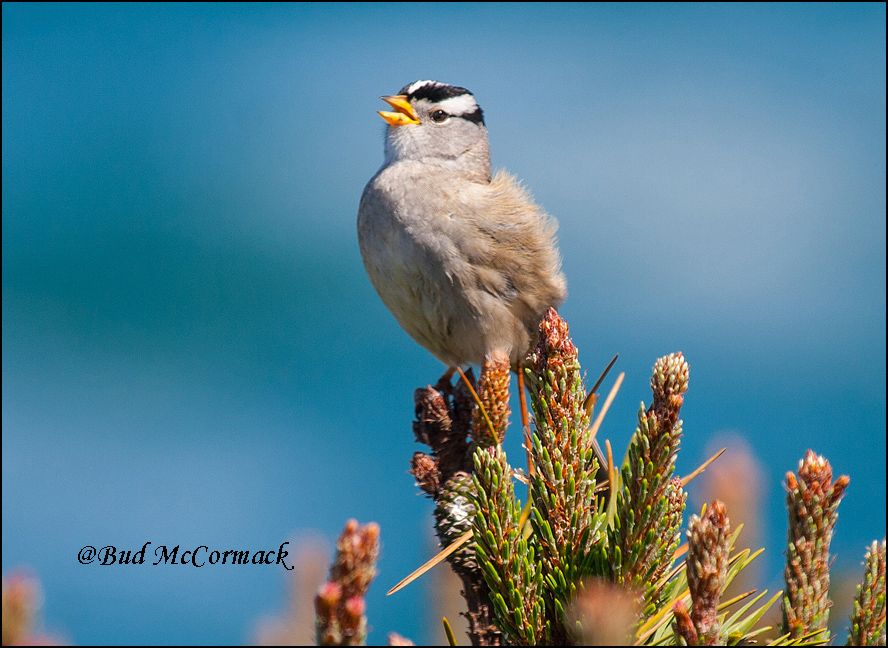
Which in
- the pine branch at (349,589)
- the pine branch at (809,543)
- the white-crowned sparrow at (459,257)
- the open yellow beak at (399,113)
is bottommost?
the pine branch at (349,589)

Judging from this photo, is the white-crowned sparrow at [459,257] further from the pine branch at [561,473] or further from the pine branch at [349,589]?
the pine branch at [349,589]

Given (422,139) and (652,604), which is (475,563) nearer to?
(652,604)

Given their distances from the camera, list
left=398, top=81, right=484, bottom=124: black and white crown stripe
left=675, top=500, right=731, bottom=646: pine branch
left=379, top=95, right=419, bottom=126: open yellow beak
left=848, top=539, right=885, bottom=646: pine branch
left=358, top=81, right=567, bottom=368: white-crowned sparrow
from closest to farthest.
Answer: left=675, top=500, right=731, bottom=646: pine branch < left=848, top=539, right=885, bottom=646: pine branch < left=358, top=81, right=567, bottom=368: white-crowned sparrow < left=379, top=95, right=419, bottom=126: open yellow beak < left=398, top=81, right=484, bottom=124: black and white crown stripe

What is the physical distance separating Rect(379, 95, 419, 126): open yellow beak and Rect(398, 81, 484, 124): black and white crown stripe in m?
0.06

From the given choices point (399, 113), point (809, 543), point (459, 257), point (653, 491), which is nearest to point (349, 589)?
point (653, 491)

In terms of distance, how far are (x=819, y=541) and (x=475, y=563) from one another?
0.63 meters

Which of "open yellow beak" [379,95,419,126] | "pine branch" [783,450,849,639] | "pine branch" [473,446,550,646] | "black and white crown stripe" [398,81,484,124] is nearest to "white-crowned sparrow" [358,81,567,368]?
"open yellow beak" [379,95,419,126]

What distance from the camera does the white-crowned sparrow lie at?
9.26 ft

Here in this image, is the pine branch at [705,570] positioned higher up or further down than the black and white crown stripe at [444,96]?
further down

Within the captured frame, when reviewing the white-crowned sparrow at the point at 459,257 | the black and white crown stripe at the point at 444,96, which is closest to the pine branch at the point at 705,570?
the white-crowned sparrow at the point at 459,257

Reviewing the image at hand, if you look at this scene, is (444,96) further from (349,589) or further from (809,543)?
(349,589)

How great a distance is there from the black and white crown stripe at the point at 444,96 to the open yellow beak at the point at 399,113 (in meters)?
0.06

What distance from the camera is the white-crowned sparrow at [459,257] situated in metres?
2.82

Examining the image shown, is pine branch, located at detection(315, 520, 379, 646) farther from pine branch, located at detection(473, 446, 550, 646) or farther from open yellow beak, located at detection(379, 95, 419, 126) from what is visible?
open yellow beak, located at detection(379, 95, 419, 126)
